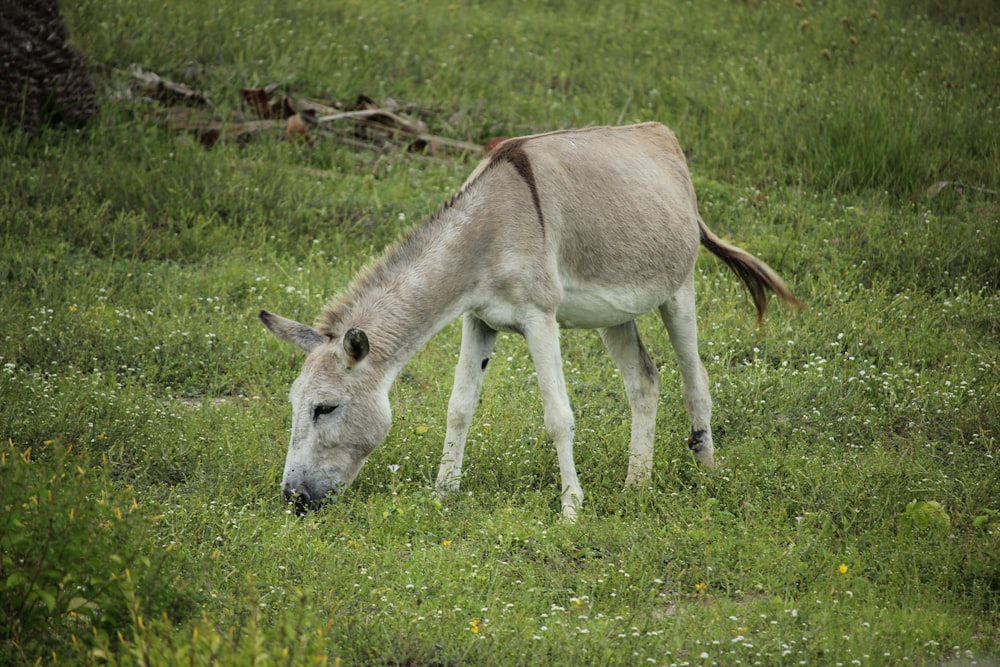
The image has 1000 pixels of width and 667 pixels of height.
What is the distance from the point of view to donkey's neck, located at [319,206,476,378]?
211 inches

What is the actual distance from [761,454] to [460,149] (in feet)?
18.2

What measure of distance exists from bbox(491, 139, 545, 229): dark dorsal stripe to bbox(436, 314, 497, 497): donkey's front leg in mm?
723

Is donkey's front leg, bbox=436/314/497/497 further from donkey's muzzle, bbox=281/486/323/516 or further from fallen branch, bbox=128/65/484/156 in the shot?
fallen branch, bbox=128/65/484/156

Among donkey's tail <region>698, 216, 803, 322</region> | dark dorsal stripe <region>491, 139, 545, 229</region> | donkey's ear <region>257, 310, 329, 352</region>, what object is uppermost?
dark dorsal stripe <region>491, 139, 545, 229</region>

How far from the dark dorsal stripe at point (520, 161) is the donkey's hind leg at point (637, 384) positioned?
1168 millimetres

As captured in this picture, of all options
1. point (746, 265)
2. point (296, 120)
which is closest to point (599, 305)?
point (746, 265)

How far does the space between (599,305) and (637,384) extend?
71 cm

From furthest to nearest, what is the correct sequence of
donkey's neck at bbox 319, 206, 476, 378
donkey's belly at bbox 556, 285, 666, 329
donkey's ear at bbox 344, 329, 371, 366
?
donkey's belly at bbox 556, 285, 666, 329
donkey's neck at bbox 319, 206, 476, 378
donkey's ear at bbox 344, 329, 371, 366

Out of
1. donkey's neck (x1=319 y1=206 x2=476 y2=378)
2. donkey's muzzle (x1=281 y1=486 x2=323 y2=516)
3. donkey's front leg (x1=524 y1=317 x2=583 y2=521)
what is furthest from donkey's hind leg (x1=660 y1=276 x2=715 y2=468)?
donkey's muzzle (x1=281 y1=486 x2=323 y2=516)

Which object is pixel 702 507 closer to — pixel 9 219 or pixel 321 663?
pixel 321 663

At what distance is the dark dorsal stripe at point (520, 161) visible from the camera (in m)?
5.49

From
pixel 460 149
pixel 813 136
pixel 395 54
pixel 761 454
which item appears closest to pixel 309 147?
pixel 460 149

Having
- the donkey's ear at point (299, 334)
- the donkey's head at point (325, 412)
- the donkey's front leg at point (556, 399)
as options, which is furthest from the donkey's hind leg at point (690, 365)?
the donkey's ear at point (299, 334)

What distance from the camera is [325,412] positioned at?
5.26 meters
